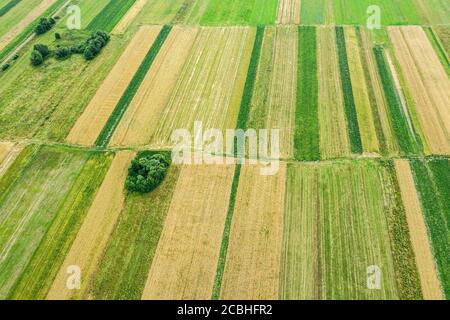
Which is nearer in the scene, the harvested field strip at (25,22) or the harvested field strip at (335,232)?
the harvested field strip at (335,232)

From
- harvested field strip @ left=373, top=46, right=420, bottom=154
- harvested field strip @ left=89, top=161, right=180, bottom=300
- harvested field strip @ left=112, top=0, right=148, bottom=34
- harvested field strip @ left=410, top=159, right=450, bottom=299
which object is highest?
harvested field strip @ left=112, top=0, right=148, bottom=34

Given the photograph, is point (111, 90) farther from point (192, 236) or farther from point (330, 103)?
point (330, 103)

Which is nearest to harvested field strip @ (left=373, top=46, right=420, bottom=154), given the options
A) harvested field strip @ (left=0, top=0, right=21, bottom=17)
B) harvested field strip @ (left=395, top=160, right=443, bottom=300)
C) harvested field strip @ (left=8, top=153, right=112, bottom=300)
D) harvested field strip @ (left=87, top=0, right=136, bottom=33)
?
harvested field strip @ (left=395, top=160, right=443, bottom=300)

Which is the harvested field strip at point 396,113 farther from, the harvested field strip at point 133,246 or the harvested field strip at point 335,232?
the harvested field strip at point 133,246

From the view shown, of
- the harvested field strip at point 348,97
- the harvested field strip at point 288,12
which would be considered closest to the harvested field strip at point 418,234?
the harvested field strip at point 348,97

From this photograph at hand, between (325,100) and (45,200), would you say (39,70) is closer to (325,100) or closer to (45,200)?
(45,200)

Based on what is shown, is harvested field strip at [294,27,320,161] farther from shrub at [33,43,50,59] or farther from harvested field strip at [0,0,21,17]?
harvested field strip at [0,0,21,17]

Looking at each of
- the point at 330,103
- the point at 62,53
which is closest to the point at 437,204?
the point at 330,103
